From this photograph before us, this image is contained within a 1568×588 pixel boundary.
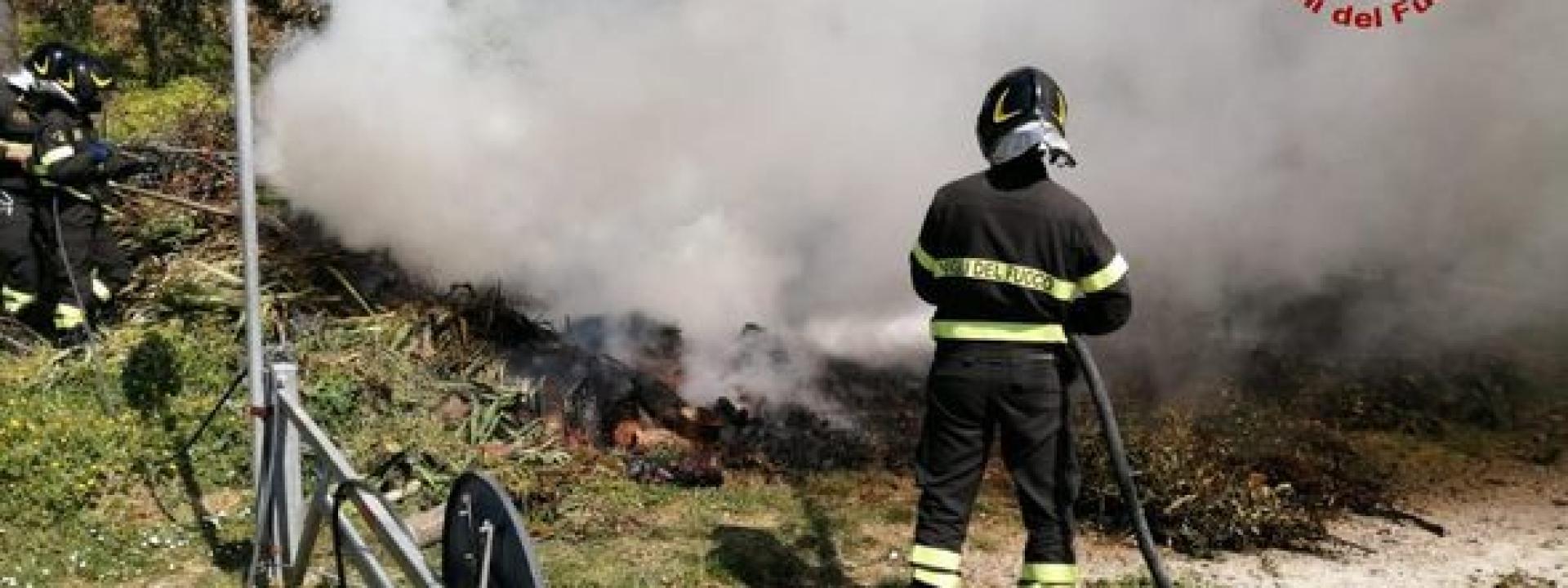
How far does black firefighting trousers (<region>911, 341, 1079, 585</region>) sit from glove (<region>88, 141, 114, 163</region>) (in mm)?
5449

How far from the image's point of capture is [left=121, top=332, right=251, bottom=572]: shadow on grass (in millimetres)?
5305

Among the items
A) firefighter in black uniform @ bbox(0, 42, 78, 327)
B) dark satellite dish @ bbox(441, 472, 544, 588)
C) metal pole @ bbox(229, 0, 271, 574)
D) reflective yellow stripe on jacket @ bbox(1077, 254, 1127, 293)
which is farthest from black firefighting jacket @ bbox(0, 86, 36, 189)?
reflective yellow stripe on jacket @ bbox(1077, 254, 1127, 293)

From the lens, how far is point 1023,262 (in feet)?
13.0

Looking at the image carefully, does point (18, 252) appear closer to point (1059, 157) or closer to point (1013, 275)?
point (1013, 275)

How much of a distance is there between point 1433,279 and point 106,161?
10.0 m

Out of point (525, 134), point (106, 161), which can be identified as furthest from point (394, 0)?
point (106, 161)

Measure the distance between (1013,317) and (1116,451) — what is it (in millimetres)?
574

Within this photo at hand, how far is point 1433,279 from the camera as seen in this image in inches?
391

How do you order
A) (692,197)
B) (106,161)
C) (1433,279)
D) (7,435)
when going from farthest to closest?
(1433,279) < (692,197) < (106,161) < (7,435)

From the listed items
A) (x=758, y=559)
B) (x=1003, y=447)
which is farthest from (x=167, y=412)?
(x=1003, y=447)

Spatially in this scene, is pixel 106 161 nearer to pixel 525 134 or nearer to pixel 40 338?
pixel 40 338

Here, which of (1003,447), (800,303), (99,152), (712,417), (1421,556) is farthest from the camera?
(800,303)

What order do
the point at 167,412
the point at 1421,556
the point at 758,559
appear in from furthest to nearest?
the point at 167,412 → the point at 1421,556 → the point at 758,559

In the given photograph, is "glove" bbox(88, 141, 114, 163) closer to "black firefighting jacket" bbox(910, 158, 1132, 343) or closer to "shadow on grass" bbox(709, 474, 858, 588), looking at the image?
"shadow on grass" bbox(709, 474, 858, 588)
